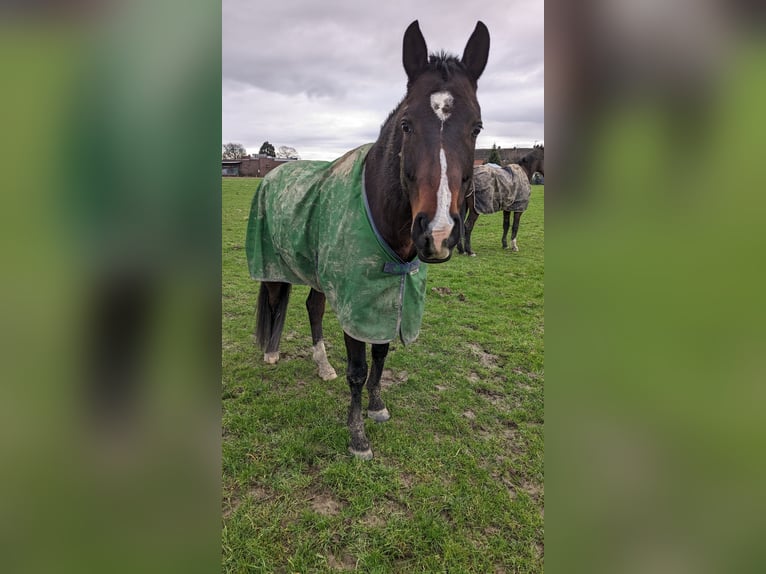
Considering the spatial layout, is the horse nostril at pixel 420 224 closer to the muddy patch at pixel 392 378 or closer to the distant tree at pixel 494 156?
the muddy patch at pixel 392 378

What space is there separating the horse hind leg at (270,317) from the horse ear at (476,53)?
2996mm

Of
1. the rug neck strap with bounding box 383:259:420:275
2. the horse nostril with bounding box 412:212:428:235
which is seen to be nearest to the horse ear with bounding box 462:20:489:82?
the horse nostril with bounding box 412:212:428:235

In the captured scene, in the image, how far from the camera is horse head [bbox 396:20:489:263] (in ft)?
6.07

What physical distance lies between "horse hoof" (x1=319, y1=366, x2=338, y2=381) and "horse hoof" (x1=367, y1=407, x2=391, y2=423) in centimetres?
81

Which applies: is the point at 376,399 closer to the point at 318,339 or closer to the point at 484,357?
the point at 318,339

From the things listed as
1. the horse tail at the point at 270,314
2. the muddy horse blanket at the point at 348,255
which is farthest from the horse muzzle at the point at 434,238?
the horse tail at the point at 270,314

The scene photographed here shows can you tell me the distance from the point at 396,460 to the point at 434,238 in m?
2.01

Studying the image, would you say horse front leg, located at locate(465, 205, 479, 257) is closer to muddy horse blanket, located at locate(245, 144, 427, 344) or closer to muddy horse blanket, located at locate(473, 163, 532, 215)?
muddy horse blanket, located at locate(473, 163, 532, 215)
